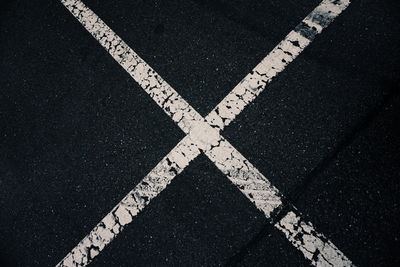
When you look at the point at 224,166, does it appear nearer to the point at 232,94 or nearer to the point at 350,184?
the point at 232,94

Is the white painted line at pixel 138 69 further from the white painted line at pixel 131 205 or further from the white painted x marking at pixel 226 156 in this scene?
the white painted line at pixel 131 205

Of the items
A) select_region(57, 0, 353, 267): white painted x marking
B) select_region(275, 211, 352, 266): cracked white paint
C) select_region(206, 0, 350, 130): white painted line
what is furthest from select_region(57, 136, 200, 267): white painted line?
select_region(275, 211, 352, 266): cracked white paint

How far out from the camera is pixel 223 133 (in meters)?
2.19

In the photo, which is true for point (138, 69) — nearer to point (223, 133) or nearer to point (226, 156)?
point (223, 133)

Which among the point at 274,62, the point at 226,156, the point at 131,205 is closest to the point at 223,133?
the point at 226,156

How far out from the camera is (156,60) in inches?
98.2

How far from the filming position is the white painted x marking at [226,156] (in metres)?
1.90

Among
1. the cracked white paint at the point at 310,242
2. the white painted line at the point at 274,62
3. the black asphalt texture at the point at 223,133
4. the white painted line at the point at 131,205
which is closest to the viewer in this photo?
the cracked white paint at the point at 310,242

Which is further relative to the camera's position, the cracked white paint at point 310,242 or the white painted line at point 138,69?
the white painted line at point 138,69

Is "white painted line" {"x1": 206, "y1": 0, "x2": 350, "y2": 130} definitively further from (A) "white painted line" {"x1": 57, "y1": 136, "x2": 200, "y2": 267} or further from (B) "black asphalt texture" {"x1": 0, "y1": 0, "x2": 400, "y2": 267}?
(A) "white painted line" {"x1": 57, "y1": 136, "x2": 200, "y2": 267}

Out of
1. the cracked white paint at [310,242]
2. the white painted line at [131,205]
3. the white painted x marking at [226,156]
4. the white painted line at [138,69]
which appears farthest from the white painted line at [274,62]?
the cracked white paint at [310,242]

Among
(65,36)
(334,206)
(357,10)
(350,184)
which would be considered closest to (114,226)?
(334,206)

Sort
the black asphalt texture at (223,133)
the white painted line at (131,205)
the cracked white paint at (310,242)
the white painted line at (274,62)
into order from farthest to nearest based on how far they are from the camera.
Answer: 1. the white painted line at (274,62)
2. the white painted line at (131,205)
3. the black asphalt texture at (223,133)
4. the cracked white paint at (310,242)

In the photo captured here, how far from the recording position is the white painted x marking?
75.0 inches
